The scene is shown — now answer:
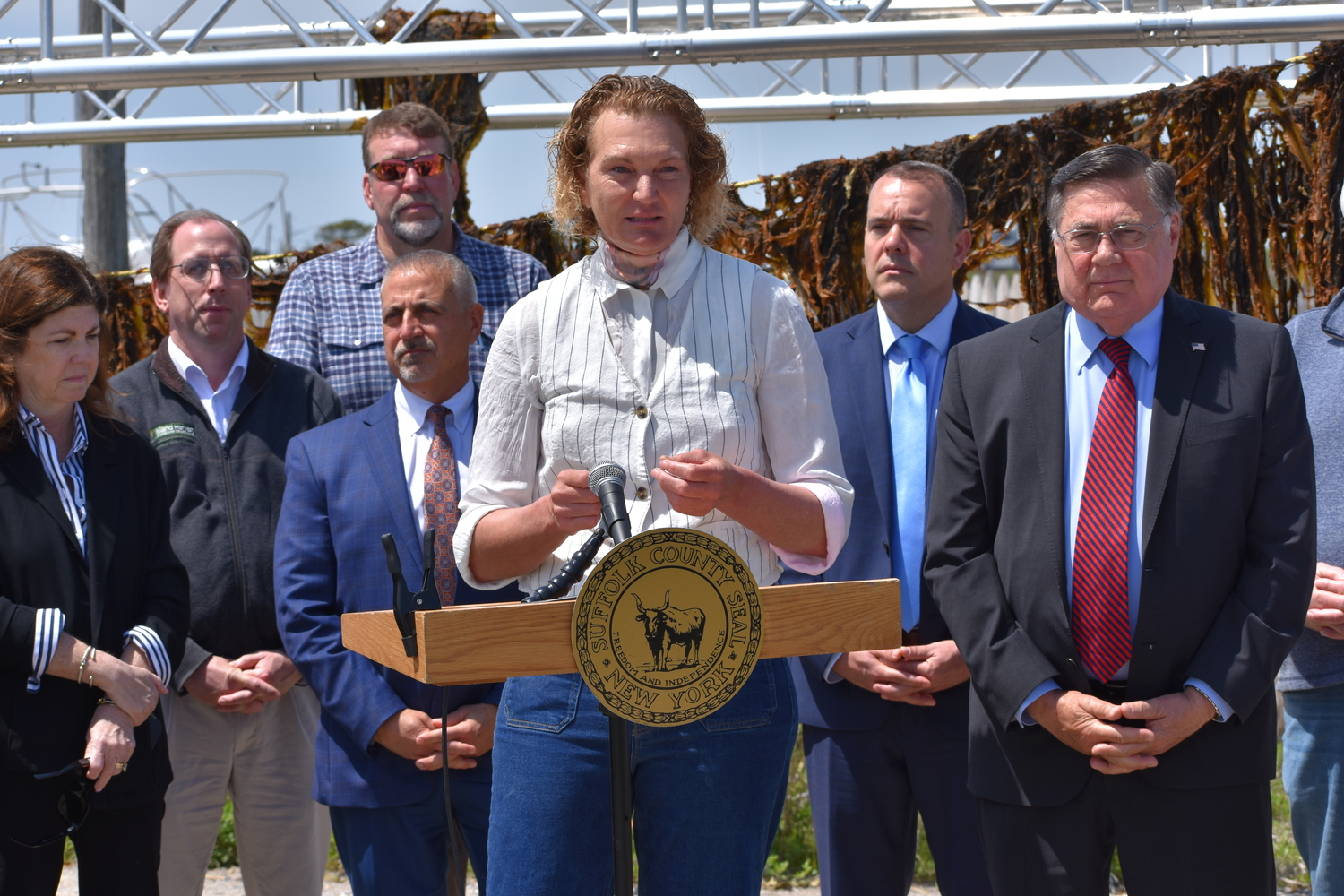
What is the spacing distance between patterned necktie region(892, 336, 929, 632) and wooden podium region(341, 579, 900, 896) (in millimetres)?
1506

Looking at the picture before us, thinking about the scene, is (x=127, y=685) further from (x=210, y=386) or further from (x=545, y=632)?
(x=545, y=632)

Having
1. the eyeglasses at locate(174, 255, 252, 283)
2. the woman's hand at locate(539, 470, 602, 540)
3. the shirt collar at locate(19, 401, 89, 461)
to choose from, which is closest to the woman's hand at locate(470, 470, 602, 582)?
the woman's hand at locate(539, 470, 602, 540)

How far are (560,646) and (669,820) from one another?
51 cm

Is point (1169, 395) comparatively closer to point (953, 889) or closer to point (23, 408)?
point (953, 889)

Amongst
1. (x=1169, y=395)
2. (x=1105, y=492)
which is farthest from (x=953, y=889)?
(x=1169, y=395)

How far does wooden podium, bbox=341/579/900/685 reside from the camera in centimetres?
167

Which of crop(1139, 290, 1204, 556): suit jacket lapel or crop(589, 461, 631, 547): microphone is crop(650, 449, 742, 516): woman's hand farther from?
crop(1139, 290, 1204, 556): suit jacket lapel

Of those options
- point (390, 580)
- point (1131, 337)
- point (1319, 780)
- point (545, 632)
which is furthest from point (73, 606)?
point (1319, 780)

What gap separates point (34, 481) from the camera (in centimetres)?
310

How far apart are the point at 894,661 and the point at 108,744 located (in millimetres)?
2008

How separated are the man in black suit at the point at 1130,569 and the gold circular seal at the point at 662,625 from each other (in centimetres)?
113

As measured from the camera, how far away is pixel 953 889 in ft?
10.8

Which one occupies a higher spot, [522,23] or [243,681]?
[522,23]

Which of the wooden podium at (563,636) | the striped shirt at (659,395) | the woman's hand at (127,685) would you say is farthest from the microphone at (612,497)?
the woman's hand at (127,685)
